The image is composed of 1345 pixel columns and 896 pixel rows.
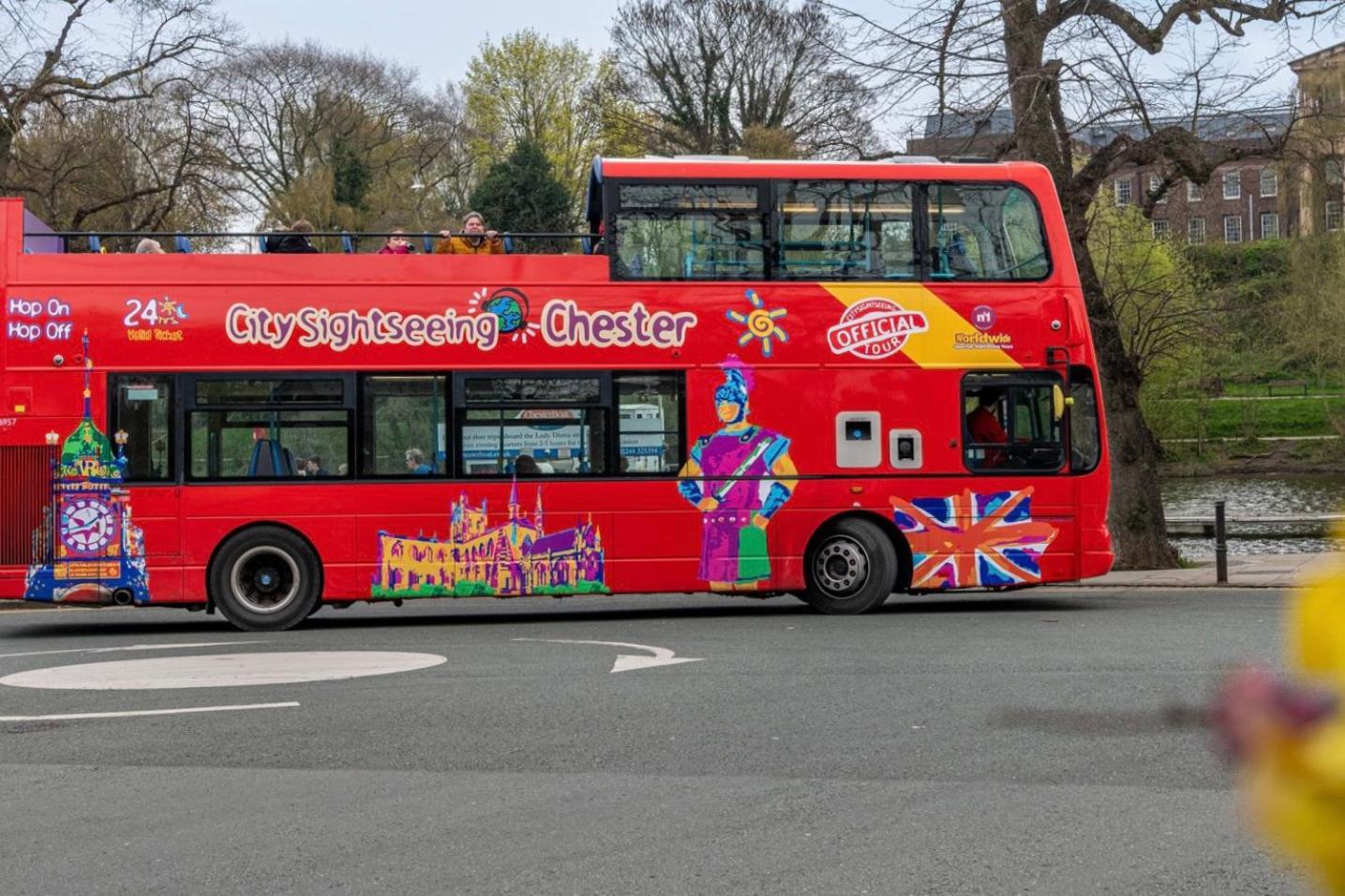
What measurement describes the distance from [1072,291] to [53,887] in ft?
41.0

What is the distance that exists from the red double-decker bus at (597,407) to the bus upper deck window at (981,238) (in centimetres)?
3

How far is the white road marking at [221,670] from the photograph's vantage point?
33.9 feet

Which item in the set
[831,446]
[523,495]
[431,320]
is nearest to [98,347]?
[431,320]

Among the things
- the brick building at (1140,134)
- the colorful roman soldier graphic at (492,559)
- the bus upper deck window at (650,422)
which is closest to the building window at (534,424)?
the bus upper deck window at (650,422)

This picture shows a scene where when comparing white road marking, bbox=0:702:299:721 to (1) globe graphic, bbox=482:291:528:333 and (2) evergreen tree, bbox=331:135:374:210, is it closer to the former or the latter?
(1) globe graphic, bbox=482:291:528:333

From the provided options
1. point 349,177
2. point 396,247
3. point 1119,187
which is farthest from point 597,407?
point 349,177

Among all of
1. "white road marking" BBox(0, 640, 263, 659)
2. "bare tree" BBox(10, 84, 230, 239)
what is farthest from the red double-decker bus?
"bare tree" BBox(10, 84, 230, 239)

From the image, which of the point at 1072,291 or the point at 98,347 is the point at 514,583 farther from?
the point at 1072,291

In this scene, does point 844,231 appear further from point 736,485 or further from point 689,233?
point 736,485

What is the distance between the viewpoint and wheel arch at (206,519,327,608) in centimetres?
1430

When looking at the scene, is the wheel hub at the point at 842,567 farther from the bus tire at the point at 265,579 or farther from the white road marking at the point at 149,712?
the white road marking at the point at 149,712

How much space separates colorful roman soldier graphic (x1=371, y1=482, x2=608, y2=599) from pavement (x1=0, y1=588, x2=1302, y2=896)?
68.4 inches

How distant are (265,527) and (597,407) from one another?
3.49 metres

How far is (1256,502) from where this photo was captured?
123 ft
